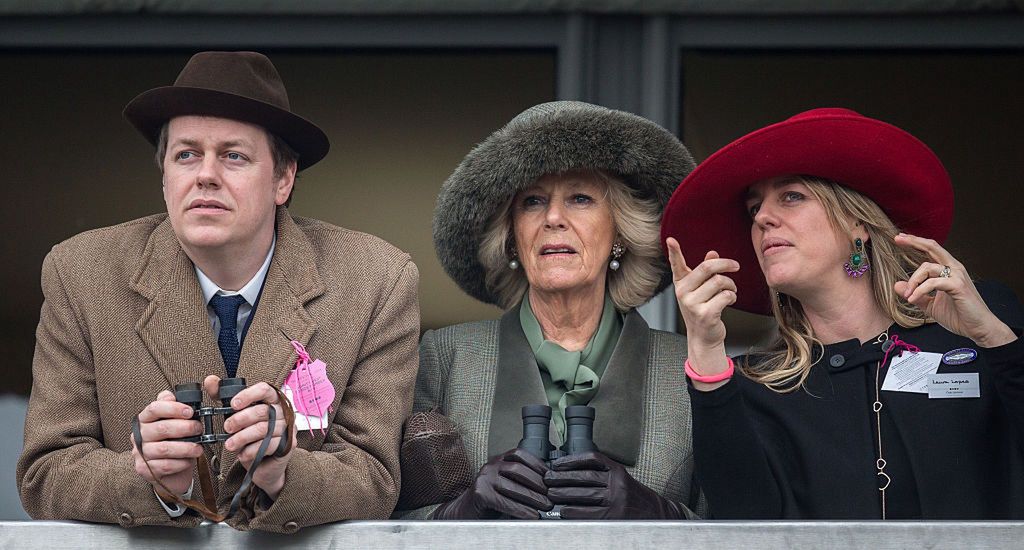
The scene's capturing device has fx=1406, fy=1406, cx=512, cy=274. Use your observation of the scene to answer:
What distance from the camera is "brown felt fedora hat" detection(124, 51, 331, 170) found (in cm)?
302

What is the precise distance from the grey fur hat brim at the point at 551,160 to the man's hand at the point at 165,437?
1149 millimetres

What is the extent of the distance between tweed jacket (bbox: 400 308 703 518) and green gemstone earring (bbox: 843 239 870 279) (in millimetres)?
478

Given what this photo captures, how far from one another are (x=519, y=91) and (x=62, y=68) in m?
1.63

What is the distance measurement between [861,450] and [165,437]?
144cm

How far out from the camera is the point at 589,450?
2834mm

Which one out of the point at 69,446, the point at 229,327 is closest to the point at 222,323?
the point at 229,327

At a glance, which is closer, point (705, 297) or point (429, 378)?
point (705, 297)

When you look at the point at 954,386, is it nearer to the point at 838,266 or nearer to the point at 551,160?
the point at 838,266

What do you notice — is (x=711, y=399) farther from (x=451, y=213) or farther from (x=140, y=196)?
(x=140, y=196)

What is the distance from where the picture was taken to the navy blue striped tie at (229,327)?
2.97 meters

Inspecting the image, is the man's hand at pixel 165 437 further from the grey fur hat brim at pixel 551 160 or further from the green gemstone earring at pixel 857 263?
the green gemstone earring at pixel 857 263

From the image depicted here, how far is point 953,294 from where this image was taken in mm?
2629

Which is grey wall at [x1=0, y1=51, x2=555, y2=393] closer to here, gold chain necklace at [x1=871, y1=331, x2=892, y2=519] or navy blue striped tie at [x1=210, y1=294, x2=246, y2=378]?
navy blue striped tie at [x1=210, y1=294, x2=246, y2=378]

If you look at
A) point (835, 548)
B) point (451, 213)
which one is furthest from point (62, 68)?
point (835, 548)
